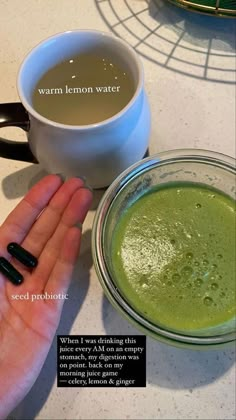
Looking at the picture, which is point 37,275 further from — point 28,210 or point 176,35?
point 176,35

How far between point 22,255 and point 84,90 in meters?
0.24

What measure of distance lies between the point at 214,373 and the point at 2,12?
72 cm

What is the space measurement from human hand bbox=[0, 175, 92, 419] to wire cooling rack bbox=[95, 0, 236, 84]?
341 mm

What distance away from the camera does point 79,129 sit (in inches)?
22.3

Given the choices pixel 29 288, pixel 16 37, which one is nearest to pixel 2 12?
pixel 16 37

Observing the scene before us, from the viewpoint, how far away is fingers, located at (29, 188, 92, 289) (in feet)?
2.08

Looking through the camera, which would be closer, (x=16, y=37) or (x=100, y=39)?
(x=100, y=39)

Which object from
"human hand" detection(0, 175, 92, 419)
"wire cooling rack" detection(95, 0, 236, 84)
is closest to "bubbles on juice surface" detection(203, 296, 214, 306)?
"human hand" detection(0, 175, 92, 419)

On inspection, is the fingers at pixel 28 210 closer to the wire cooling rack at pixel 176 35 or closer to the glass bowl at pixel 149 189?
the glass bowl at pixel 149 189

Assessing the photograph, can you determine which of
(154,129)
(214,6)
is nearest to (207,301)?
(154,129)

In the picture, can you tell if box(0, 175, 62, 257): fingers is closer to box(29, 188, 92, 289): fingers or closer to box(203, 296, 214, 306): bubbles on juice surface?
box(29, 188, 92, 289): fingers

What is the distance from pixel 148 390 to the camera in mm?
643

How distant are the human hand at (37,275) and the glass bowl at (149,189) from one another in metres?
0.03

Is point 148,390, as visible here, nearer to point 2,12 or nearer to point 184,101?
point 184,101
